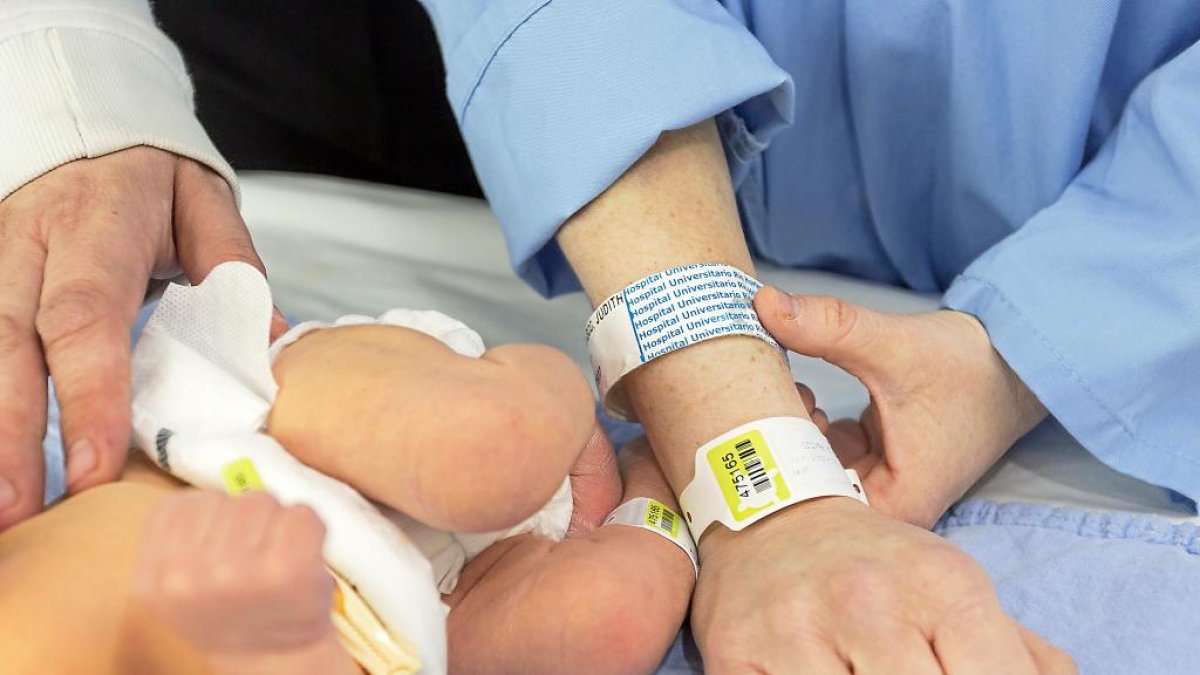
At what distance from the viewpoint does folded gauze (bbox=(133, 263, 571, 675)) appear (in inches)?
22.3

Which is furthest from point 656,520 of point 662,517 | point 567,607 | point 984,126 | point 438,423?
point 984,126

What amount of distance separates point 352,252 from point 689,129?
514 millimetres

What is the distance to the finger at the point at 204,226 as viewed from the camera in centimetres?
79

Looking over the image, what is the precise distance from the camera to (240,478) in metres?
0.58

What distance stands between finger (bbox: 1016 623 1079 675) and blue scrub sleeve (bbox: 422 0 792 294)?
41 centimetres

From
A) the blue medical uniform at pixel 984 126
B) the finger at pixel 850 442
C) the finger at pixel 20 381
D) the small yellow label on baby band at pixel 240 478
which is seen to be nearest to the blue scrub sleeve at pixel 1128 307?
the blue medical uniform at pixel 984 126

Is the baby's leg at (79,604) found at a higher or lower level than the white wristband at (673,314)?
higher

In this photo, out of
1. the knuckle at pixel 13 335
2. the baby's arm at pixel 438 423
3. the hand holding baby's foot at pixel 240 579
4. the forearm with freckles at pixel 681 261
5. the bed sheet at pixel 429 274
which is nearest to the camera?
the hand holding baby's foot at pixel 240 579

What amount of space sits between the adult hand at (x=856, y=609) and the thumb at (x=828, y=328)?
0.13 m

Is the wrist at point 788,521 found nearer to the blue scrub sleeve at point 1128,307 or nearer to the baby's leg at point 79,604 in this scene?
the blue scrub sleeve at point 1128,307

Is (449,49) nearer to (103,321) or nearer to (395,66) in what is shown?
(103,321)

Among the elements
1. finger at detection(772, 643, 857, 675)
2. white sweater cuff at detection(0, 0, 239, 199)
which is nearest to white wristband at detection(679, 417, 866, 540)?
finger at detection(772, 643, 857, 675)

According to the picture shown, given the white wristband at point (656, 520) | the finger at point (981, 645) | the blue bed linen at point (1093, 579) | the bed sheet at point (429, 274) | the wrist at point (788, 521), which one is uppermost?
the finger at point (981, 645)

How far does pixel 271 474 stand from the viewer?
0.58m
